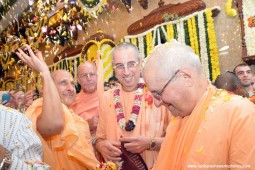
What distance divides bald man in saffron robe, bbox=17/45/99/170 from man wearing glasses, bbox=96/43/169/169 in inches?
5.8

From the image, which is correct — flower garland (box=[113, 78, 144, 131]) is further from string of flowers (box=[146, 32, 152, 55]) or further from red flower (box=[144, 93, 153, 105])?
string of flowers (box=[146, 32, 152, 55])

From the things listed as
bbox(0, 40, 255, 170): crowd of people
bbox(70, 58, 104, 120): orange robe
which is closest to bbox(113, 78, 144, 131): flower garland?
bbox(0, 40, 255, 170): crowd of people

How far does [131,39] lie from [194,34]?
1.44 meters

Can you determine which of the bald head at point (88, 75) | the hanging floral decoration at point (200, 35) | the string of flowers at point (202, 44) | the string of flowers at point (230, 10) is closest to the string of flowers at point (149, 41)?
the hanging floral decoration at point (200, 35)

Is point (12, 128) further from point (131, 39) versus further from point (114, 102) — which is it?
point (131, 39)

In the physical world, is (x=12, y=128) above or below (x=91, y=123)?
above

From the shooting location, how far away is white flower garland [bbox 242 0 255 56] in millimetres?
4812

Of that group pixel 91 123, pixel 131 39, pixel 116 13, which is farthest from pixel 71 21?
pixel 91 123

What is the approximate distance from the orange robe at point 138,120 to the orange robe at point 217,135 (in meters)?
0.98

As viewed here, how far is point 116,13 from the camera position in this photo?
7.35m

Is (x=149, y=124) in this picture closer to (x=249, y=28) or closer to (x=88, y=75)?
(x=88, y=75)

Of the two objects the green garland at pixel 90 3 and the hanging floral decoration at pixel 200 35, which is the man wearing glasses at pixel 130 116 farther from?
the green garland at pixel 90 3

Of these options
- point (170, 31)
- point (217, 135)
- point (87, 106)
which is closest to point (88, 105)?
point (87, 106)

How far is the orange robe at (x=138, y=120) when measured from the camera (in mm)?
2613
